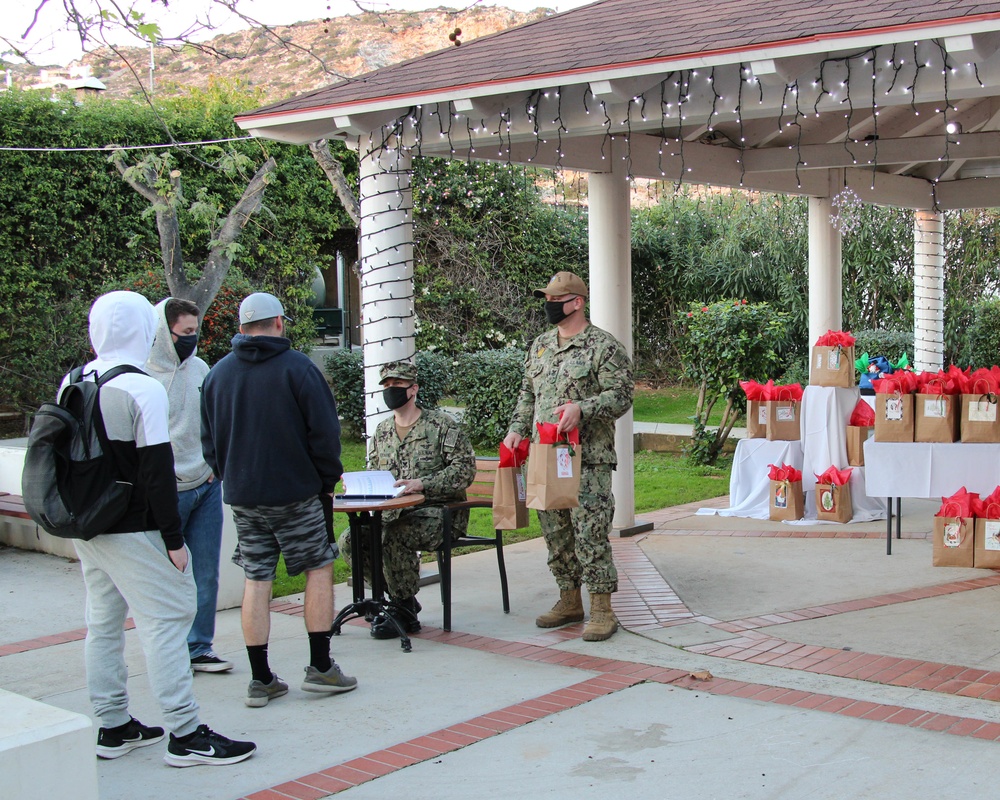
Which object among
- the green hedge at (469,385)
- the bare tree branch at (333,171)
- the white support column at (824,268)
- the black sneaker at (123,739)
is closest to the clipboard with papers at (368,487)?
the black sneaker at (123,739)

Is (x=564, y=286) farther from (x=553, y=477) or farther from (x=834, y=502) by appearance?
(x=834, y=502)

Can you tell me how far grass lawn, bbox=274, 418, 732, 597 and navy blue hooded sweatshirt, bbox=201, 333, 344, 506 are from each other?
7.82ft

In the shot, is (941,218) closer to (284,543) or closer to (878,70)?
(878,70)

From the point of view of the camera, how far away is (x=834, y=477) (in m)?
8.35

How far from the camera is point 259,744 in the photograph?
4.18 meters

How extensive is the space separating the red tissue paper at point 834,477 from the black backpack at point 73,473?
6.00 meters

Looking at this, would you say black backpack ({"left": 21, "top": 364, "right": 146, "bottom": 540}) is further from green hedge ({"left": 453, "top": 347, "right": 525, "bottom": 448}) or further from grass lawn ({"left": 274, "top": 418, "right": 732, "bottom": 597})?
green hedge ({"left": 453, "top": 347, "right": 525, "bottom": 448})

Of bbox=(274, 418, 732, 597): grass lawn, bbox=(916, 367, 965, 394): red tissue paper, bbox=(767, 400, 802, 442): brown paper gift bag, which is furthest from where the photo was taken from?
bbox=(767, 400, 802, 442): brown paper gift bag

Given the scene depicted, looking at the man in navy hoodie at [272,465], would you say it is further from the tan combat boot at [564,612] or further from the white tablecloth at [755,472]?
the white tablecloth at [755,472]

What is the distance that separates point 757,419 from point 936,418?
6.43 feet

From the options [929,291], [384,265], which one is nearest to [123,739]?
[384,265]

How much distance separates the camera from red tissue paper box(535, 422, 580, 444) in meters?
5.23

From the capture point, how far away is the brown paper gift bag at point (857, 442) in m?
8.31

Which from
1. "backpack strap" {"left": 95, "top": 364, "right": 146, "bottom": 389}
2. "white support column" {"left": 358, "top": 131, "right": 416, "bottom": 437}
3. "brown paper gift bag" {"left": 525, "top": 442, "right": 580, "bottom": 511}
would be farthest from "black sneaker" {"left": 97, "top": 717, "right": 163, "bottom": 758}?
"white support column" {"left": 358, "top": 131, "right": 416, "bottom": 437}
